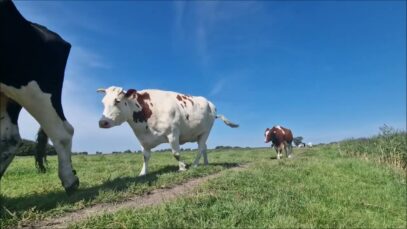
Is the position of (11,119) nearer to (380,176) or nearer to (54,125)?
(54,125)

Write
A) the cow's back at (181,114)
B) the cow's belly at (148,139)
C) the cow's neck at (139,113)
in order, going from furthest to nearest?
the cow's back at (181,114), the cow's belly at (148,139), the cow's neck at (139,113)

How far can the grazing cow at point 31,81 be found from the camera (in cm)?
670

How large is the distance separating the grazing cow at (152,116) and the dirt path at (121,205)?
2.58 metres

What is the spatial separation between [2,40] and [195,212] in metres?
3.83

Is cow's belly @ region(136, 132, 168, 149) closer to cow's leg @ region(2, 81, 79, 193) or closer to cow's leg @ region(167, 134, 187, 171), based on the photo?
cow's leg @ region(167, 134, 187, 171)

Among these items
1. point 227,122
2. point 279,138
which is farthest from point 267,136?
point 227,122

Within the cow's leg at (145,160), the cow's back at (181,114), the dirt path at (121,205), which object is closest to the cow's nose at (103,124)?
the cow's back at (181,114)

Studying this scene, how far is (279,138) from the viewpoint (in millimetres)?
25406

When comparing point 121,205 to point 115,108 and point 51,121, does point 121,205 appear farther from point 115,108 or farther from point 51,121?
point 115,108

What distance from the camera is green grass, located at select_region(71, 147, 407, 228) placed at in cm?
547

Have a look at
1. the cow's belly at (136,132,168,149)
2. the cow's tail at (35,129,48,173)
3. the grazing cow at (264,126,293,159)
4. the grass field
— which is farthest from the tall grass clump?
the cow's tail at (35,129,48,173)

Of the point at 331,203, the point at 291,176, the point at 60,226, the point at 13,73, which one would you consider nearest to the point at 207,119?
the point at 291,176

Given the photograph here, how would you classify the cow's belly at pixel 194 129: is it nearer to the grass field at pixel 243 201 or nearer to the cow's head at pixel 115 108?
the grass field at pixel 243 201

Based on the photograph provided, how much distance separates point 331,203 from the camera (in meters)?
7.80
